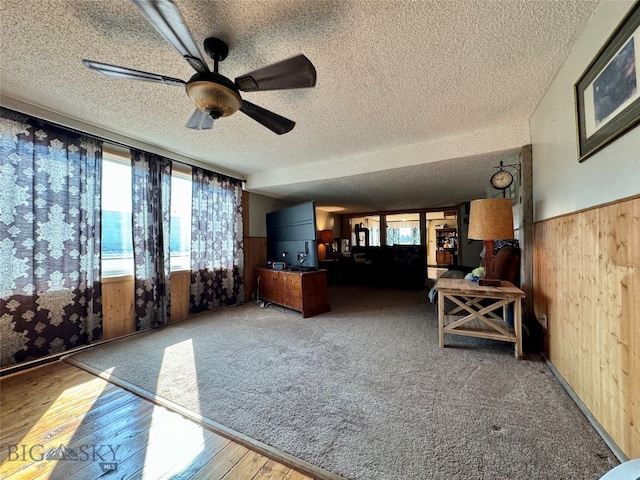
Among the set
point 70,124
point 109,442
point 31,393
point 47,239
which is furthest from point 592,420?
point 70,124

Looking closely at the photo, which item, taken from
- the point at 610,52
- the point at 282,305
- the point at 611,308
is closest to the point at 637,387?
the point at 611,308

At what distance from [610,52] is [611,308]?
1.22 meters

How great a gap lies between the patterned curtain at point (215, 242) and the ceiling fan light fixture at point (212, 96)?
2394 millimetres

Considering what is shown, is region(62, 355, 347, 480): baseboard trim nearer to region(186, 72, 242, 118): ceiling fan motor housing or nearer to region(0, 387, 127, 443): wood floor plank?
region(0, 387, 127, 443): wood floor plank

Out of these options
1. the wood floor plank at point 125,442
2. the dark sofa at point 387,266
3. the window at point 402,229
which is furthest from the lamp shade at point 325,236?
the wood floor plank at point 125,442

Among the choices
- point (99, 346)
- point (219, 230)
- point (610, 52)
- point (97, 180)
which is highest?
point (610, 52)

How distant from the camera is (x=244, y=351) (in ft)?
7.50

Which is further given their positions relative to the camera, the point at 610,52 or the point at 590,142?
the point at 590,142

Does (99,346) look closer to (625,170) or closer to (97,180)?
(97,180)

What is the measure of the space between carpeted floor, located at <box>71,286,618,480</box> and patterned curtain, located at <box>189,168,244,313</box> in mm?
911

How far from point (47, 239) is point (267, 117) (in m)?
2.39

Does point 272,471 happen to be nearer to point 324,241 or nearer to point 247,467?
point 247,467

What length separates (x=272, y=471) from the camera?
1065mm

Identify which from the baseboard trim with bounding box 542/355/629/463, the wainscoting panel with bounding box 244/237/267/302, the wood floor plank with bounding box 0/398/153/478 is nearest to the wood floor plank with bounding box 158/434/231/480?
the wood floor plank with bounding box 0/398/153/478
